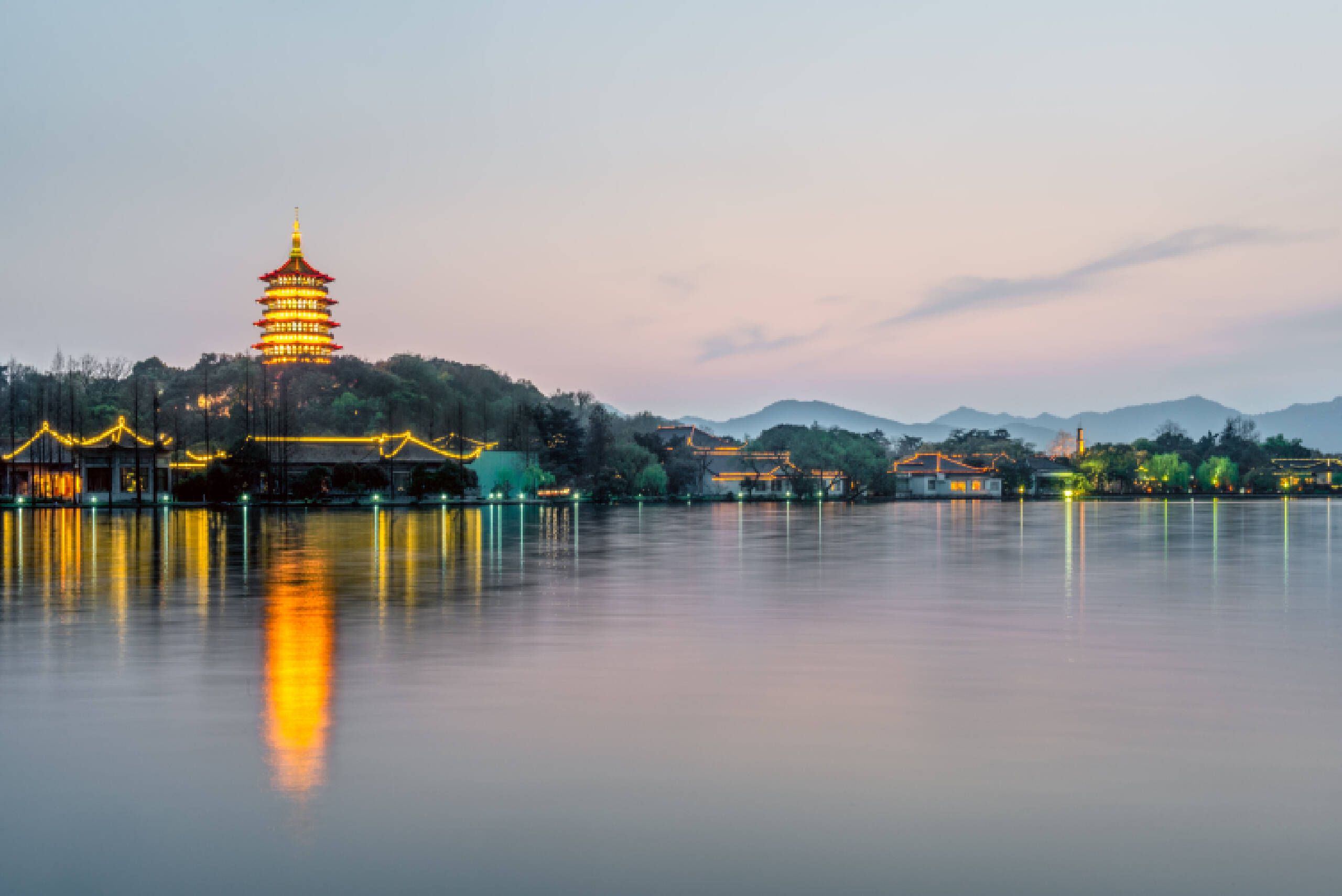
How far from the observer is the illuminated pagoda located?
8731 centimetres

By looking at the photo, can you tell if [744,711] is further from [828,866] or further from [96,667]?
[96,667]

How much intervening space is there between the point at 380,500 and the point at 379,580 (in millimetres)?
40294

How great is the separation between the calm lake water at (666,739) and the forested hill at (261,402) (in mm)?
51039

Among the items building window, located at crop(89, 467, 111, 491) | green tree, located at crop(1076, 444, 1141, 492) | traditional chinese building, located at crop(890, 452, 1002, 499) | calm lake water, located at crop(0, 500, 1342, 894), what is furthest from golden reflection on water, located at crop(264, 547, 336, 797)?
green tree, located at crop(1076, 444, 1141, 492)

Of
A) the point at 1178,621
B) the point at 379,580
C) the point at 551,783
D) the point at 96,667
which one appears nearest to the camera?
the point at 551,783

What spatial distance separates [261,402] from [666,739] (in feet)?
231

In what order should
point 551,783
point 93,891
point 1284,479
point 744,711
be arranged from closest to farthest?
point 93,891
point 551,783
point 744,711
point 1284,479

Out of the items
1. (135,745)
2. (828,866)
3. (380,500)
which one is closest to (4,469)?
(380,500)

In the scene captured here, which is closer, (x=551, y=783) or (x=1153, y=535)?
(x=551, y=783)

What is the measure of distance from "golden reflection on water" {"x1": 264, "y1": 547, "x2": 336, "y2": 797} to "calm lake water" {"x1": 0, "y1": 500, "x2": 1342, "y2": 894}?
42 mm

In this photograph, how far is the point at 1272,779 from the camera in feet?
17.8

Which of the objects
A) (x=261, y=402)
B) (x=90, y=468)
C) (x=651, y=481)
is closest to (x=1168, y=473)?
(x=651, y=481)

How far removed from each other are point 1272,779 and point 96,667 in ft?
27.5

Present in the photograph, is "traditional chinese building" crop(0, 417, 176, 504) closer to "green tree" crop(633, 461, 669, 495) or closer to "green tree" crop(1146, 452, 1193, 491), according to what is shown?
"green tree" crop(633, 461, 669, 495)
